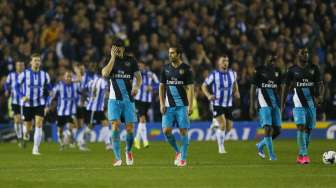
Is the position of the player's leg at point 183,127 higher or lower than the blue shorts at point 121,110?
lower

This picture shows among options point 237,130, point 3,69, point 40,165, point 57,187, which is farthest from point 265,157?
point 3,69

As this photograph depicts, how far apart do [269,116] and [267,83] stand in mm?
782

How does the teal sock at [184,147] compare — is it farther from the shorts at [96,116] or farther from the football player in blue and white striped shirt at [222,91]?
the shorts at [96,116]

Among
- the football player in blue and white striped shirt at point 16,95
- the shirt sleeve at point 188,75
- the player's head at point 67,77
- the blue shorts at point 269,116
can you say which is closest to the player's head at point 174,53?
the shirt sleeve at point 188,75

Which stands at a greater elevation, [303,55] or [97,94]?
[303,55]

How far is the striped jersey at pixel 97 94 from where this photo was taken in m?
26.6

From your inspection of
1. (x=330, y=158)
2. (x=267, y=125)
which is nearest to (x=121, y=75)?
(x=267, y=125)

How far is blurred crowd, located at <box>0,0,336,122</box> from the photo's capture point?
104ft

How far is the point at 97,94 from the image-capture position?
2658 centimetres

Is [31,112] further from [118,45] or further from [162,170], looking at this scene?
[162,170]

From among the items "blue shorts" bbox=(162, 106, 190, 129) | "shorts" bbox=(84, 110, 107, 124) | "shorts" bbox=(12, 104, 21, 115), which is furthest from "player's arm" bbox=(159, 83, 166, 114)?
"shorts" bbox=(12, 104, 21, 115)

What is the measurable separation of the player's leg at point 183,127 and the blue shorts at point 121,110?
920mm

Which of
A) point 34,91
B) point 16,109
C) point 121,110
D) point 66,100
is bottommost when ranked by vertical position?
point 121,110

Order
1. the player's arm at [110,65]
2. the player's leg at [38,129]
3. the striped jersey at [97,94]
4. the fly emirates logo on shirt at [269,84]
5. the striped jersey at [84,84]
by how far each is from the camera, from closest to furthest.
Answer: the player's arm at [110,65], the fly emirates logo on shirt at [269,84], the player's leg at [38,129], the striped jersey at [97,94], the striped jersey at [84,84]
